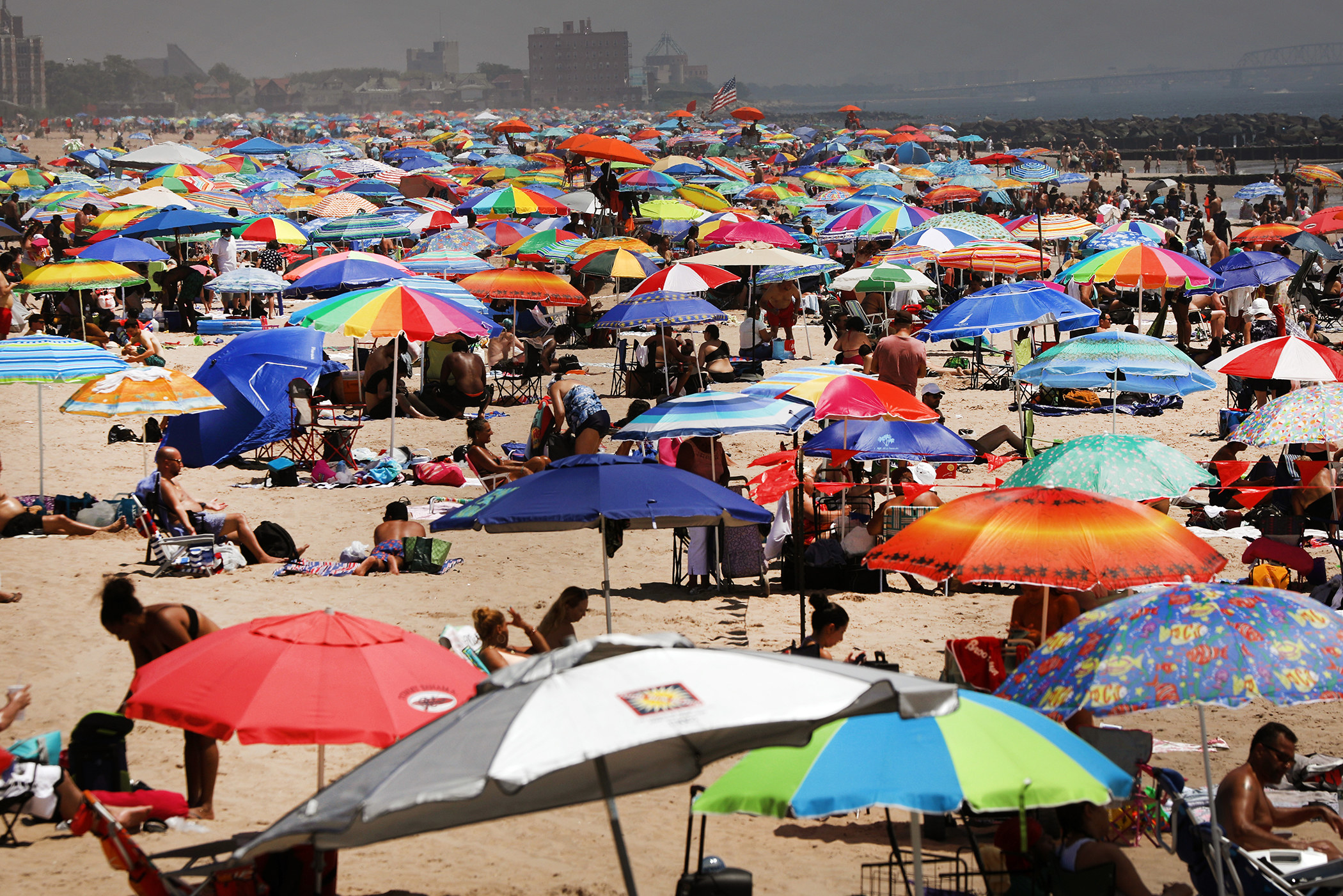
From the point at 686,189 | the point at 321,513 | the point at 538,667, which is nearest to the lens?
the point at 538,667

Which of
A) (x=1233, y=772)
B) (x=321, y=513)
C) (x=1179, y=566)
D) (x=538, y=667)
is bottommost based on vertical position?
(x=321, y=513)

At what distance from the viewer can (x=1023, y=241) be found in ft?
74.3

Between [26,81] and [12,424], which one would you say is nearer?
[12,424]

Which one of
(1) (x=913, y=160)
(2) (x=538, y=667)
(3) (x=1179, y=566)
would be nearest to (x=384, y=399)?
(3) (x=1179, y=566)

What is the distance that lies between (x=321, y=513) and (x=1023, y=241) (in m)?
15.0

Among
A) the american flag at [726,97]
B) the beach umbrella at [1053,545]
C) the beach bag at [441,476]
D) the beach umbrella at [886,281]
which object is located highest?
the american flag at [726,97]

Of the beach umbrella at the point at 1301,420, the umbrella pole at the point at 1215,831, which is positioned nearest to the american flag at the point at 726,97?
the beach umbrella at the point at 1301,420

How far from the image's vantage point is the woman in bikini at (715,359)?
15500 millimetres

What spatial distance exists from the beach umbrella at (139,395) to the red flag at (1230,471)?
7.78 meters

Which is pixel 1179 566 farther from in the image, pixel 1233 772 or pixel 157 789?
pixel 157 789

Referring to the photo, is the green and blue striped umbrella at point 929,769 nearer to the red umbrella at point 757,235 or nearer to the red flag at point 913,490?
the red flag at point 913,490

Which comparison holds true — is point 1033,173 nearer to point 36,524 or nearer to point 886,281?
point 886,281

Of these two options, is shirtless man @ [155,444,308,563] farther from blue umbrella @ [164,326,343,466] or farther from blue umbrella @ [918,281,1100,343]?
blue umbrella @ [918,281,1100,343]

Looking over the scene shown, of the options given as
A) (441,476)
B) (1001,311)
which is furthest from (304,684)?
(1001,311)
